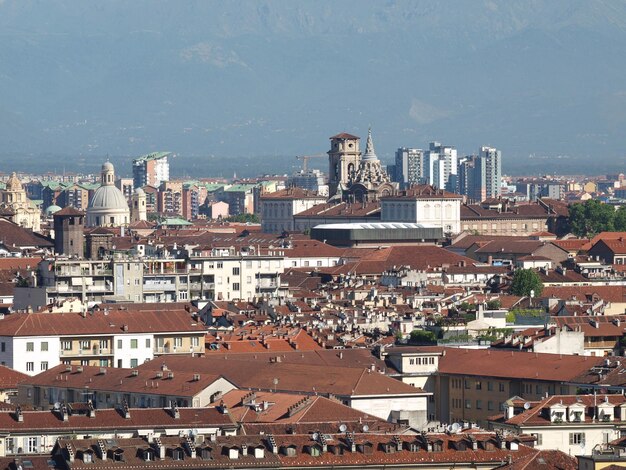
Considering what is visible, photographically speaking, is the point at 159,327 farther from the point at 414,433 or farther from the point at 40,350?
the point at 414,433

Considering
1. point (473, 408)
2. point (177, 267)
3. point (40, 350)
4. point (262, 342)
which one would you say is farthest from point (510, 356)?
point (177, 267)

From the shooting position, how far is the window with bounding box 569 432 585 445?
44.2 meters

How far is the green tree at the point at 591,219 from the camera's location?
157 metres

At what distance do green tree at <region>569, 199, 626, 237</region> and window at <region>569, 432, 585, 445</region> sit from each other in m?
111

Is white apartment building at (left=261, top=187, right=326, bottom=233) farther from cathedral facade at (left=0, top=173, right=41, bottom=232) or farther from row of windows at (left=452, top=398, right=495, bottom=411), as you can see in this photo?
row of windows at (left=452, top=398, right=495, bottom=411)

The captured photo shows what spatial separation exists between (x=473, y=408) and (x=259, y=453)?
1737 cm

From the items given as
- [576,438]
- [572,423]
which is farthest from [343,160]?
[576,438]

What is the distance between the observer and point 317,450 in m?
38.6

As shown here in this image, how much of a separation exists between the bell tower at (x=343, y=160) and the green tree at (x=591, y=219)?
26.3 m

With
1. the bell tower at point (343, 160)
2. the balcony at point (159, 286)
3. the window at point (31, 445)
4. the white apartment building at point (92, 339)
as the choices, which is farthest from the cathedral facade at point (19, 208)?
the window at point (31, 445)

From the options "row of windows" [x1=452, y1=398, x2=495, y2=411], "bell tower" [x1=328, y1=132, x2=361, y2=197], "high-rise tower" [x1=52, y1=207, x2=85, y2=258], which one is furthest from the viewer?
"bell tower" [x1=328, y1=132, x2=361, y2=197]

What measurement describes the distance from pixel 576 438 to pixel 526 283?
163 feet

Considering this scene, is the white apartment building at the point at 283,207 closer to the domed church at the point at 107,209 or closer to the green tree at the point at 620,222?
the domed church at the point at 107,209

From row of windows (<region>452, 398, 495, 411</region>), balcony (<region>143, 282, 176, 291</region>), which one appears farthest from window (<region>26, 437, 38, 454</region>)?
balcony (<region>143, 282, 176, 291</region>)
